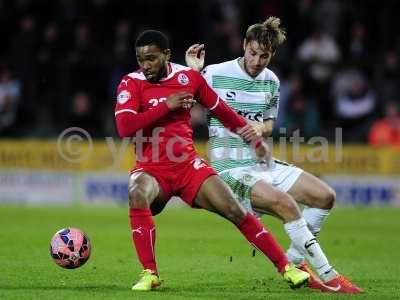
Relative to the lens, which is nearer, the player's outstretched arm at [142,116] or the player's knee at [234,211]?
the player's outstretched arm at [142,116]

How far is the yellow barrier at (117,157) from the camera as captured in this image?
59.2ft

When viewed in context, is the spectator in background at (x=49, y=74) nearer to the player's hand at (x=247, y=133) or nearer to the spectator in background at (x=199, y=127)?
the spectator in background at (x=199, y=127)

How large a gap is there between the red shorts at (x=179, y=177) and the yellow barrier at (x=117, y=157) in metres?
10.1

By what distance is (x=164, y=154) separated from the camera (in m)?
7.83

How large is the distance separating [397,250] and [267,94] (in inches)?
150

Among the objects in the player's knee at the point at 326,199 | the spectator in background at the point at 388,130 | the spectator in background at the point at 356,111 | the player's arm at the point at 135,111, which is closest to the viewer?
the player's arm at the point at 135,111

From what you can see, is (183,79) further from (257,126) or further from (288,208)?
(288,208)

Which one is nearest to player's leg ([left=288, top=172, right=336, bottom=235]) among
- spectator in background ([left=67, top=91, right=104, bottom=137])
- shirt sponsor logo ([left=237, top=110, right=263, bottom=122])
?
shirt sponsor logo ([left=237, top=110, right=263, bottom=122])

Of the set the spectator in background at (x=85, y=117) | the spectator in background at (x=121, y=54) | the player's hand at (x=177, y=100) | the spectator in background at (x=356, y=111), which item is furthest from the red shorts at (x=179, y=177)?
the spectator in background at (x=121, y=54)

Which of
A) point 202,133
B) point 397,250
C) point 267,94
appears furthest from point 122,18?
point 267,94

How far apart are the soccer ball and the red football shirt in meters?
0.90

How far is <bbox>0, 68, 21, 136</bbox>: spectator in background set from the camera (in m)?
19.0

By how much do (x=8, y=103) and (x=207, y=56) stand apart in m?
4.13

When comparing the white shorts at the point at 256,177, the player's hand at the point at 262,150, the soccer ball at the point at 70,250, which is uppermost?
the player's hand at the point at 262,150
